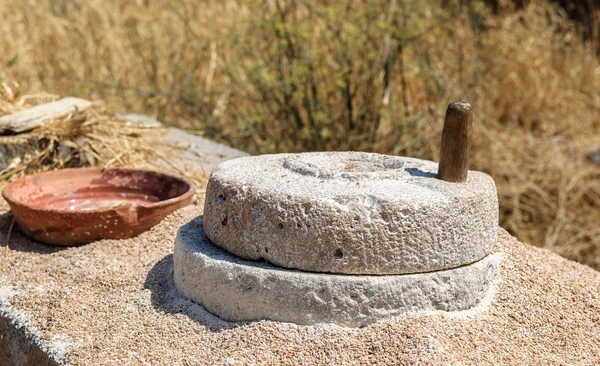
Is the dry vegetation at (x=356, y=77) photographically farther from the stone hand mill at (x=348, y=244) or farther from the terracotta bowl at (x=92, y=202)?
the stone hand mill at (x=348, y=244)

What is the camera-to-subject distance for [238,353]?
212 centimetres

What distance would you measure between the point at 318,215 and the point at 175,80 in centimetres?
512

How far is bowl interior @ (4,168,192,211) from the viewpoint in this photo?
3.40 meters

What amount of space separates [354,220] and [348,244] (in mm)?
73

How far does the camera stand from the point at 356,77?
18.5ft

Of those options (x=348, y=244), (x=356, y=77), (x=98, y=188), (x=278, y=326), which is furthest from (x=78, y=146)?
(x=356, y=77)

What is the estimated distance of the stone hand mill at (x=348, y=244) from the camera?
7.05 feet

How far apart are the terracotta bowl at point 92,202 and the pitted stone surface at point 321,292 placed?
2.70 feet

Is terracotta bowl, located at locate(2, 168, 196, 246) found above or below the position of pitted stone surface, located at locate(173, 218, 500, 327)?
below

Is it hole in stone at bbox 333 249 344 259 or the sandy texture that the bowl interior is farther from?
hole in stone at bbox 333 249 344 259

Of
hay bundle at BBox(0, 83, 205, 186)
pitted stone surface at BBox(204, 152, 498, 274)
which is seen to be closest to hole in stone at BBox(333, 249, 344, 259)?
pitted stone surface at BBox(204, 152, 498, 274)

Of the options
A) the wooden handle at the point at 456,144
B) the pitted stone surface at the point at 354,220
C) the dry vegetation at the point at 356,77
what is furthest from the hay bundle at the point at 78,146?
the wooden handle at the point at 456,144

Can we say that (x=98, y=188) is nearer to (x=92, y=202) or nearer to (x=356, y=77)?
(x=92, y=202)

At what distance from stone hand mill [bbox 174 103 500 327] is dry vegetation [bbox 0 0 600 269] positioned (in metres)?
2.65
